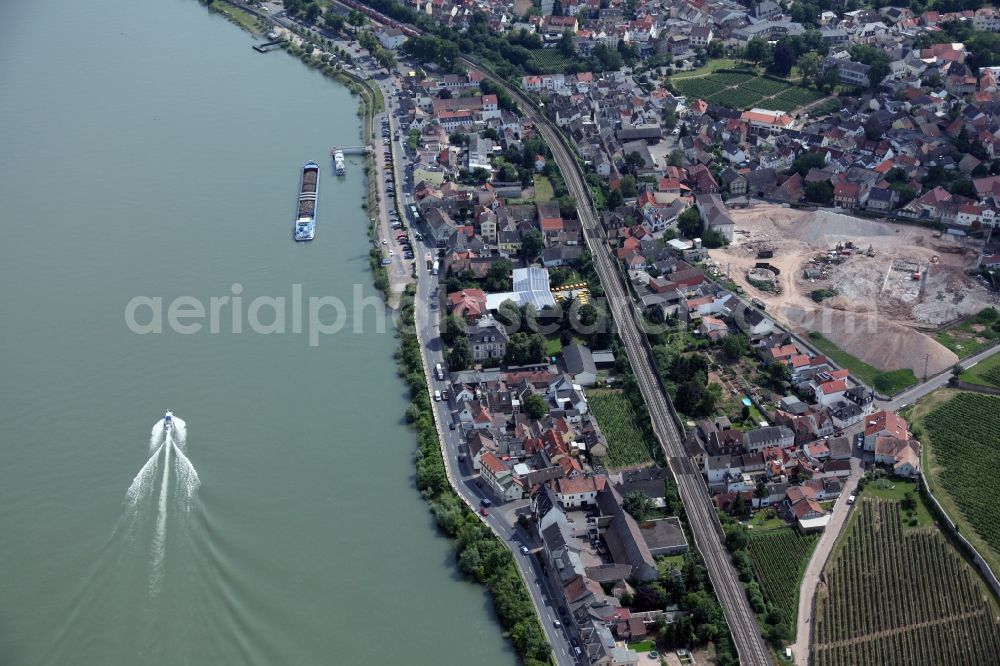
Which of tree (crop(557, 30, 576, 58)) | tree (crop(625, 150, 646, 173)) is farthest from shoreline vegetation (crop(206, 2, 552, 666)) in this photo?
tree (crop(557, 30, 576, 58))

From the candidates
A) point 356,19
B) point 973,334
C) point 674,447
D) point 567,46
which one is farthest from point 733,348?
point 356,19

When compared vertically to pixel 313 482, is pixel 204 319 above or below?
above

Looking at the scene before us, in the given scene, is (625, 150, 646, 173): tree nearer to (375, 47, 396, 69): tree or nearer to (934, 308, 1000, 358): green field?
(934, 308, 1000, 358): green field

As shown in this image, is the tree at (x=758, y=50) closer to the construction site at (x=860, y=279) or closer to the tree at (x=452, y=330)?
the construction site at (x=860, y=279)

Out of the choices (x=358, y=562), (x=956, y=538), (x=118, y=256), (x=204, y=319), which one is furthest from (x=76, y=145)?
(x=956, y=538)

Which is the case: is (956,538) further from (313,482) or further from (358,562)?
(313,482)

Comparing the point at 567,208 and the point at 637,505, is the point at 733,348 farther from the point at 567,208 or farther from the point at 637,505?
the point at 567,208
